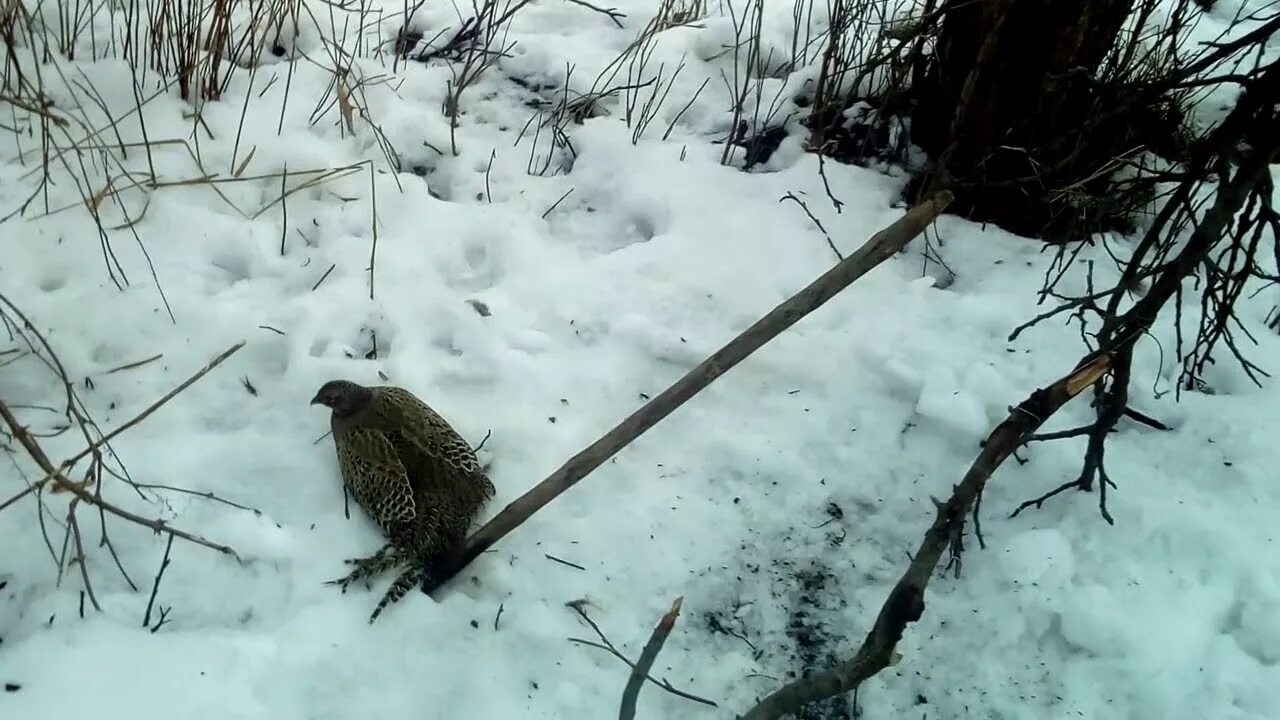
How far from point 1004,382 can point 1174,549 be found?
0.61m

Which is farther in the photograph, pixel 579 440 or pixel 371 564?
pixel 579 440

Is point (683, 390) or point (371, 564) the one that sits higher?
point (683, 390)

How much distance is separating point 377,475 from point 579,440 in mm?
539

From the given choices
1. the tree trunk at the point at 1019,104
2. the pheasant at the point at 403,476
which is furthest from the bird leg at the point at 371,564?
the tree trunk at the point at 1019,104

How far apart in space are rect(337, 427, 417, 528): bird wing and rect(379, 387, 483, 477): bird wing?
0.07 m

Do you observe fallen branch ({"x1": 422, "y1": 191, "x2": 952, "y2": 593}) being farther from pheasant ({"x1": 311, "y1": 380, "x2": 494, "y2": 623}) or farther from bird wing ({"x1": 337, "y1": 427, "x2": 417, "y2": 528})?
bird wing ({"x1": 337, "y1": 427, "x2": 417, "y2": 528})

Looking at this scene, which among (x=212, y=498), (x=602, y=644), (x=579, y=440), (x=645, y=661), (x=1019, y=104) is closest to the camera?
(x=645, y=661)

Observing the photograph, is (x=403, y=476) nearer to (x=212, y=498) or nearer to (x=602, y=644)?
(x=212, y=498)

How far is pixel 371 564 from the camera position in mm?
2021

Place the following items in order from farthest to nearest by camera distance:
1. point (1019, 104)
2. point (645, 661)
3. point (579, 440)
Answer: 1. point (1019, 104)
2. point (579, 440)
3. point (645, 661)

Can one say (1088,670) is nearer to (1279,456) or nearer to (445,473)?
(1279,456)

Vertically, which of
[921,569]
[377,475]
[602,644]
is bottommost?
[602,644]

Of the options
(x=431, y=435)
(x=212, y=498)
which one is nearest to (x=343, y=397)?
(x=431, y=435)

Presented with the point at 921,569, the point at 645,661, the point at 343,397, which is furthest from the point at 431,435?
the point at 921,569
